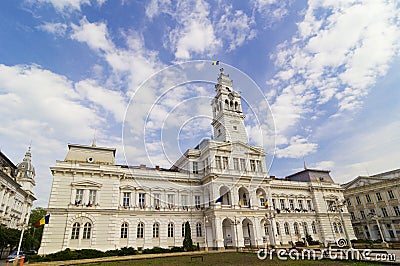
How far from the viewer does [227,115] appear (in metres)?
45.9

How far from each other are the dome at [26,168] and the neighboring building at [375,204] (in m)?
93.2

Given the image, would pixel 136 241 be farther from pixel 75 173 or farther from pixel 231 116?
pixel 231 116

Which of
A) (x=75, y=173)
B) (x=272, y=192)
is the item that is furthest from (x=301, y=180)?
(x=75, y=173)

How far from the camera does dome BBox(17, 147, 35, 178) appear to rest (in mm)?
76125

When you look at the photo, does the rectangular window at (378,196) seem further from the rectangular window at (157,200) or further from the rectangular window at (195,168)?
the rectangular window at (157,200)

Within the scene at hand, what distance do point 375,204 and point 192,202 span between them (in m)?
43.5

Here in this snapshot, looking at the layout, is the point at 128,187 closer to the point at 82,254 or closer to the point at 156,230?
the point at 156,230

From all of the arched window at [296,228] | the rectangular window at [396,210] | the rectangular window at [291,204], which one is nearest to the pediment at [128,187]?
the rectangular window at [291,204]

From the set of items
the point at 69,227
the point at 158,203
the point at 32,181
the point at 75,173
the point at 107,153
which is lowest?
the point at 69,227

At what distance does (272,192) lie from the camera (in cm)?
4516

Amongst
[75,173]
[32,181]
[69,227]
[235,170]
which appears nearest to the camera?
[69,227]

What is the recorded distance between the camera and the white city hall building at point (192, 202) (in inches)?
1217

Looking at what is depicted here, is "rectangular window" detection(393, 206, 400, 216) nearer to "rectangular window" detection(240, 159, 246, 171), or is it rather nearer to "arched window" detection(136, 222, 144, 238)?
"rectangular window" detection(240, 159, 246, 171)

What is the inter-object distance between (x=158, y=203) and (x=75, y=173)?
12.4 m
